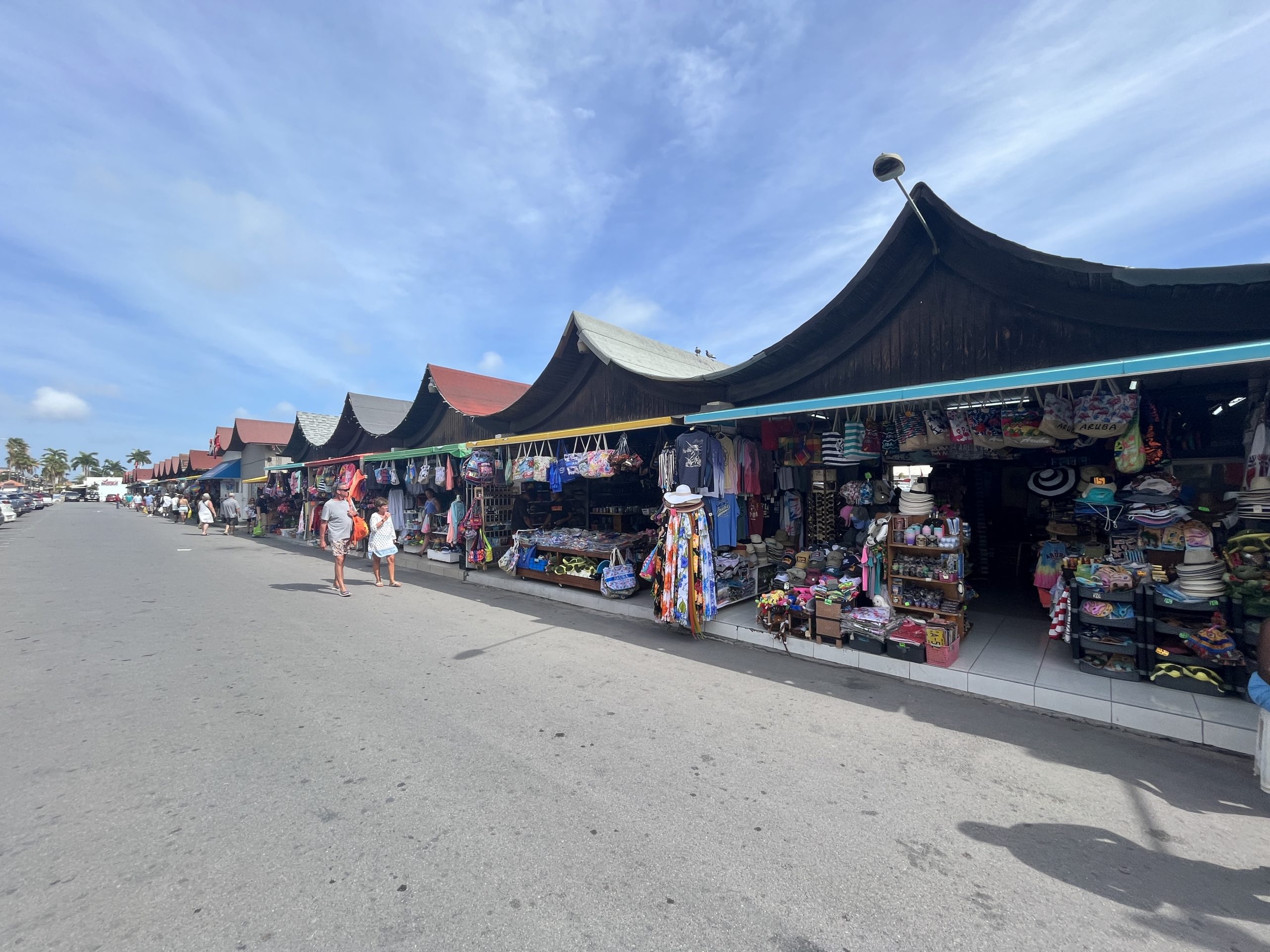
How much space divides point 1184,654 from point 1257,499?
4.97 ft

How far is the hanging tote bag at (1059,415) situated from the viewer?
Result: 17.5 feet

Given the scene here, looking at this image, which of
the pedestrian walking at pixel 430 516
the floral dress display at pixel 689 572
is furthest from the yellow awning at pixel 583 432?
the pedestrian walking at pixel 430 516

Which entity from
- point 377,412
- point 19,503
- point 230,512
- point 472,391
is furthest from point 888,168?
point 19,503

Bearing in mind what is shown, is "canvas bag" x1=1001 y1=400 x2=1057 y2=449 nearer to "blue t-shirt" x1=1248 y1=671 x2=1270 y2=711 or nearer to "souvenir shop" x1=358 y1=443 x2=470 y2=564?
"blue t-shirt" x1=1248 y1=671 x2=1270 y2=711

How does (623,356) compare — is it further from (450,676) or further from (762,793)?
(762,793)

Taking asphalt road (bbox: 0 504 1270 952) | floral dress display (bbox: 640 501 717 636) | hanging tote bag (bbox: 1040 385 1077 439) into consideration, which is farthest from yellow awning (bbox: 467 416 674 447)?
hanging tote bag (bbox: 1040 385 1077 439)

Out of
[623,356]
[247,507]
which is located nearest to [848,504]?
[623,356]

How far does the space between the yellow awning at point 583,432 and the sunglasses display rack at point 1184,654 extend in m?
5.62

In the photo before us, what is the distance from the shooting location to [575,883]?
2719mm

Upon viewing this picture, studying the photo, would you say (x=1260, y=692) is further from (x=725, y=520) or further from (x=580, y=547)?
(x=580, y=547)

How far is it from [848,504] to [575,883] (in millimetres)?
6270

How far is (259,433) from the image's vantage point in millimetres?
27938

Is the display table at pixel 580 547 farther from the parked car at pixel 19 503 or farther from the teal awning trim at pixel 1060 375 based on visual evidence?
the parked car at pixel 19 503

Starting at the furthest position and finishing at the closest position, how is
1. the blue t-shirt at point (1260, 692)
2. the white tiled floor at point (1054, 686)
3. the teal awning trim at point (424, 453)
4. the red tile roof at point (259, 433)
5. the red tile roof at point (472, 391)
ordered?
the red tile roof at point (259, 433) < the red tile roof at point (472, 391) < the teal awning trim at point (424, 453) < the white tiled floor at point (1054, 686) < the blue t-shirt at point (1260, 692)
